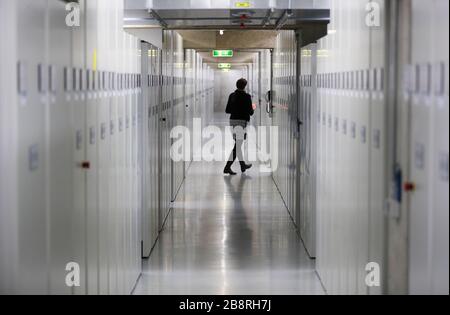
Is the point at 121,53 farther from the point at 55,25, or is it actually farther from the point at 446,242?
the point at 446,242

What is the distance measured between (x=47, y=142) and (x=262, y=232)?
6.33 meters

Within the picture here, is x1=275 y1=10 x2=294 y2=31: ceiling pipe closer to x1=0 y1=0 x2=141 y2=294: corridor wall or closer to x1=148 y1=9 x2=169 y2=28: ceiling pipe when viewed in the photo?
x1=148 y1=9 x2=169 y2=28: ceiling pipe

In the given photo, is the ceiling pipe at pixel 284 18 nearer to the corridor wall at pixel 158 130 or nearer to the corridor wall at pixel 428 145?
the corridor wall at pixel 158 130

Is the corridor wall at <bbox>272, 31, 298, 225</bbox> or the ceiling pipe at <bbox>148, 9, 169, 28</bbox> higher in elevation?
the ceiling pipe at <bbox>148, 9, 169, 28</bbox>

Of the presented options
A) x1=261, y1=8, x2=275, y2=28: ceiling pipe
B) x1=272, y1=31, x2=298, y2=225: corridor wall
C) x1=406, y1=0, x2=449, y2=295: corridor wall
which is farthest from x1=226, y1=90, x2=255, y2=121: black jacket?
x1=406, y1=0, x2=449, y2=295: corridor wall

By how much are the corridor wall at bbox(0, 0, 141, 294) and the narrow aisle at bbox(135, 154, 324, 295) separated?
0.81 metres

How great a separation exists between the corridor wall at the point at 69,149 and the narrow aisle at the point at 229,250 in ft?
2.65

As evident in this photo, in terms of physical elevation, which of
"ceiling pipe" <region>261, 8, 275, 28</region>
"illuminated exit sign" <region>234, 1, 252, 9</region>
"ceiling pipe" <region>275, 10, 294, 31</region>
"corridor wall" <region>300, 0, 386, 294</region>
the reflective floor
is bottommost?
the reflective floor

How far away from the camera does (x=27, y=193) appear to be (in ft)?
12.1

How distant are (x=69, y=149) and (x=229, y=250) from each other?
15.3ft

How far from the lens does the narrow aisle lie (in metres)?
7.50

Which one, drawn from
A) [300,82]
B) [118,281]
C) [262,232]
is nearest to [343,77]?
[118,281]

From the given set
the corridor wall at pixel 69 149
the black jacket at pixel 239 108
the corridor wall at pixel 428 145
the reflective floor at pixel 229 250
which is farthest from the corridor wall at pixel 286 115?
the corridor wall at pixel 428 145

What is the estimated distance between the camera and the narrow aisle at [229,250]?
7.50 metres
